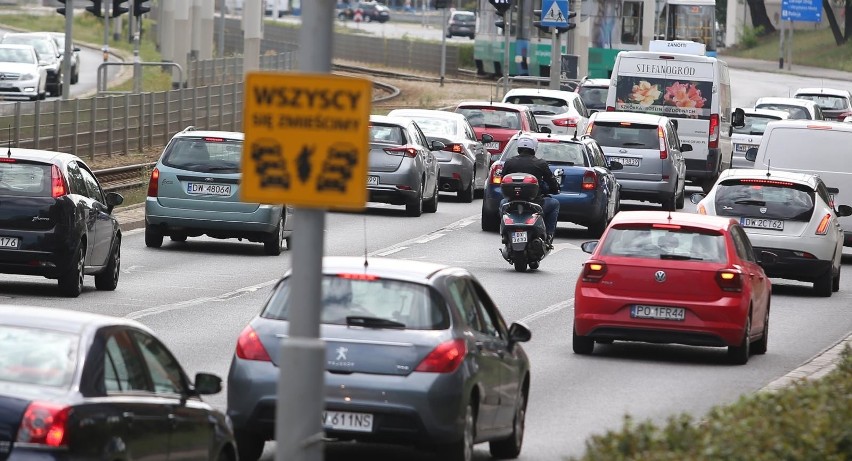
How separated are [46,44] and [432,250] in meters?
41.8

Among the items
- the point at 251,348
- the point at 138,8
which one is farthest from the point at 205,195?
the point at 138,8

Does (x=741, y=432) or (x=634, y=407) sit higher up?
(x=741, y=432)

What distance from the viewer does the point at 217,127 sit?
49906 mm

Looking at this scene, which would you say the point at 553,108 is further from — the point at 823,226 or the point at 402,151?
the point at 823,226

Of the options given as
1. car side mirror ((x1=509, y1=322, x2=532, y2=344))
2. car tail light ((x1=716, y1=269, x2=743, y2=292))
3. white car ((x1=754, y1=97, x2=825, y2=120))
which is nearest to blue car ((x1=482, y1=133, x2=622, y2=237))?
car tail light ((x1=716, y1=269, x2=743, y2=292))

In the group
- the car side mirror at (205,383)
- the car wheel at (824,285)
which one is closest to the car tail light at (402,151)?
the car wheel at (824,285)

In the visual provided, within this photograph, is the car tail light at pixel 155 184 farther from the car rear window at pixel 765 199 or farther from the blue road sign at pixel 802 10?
the blue road sign at pixel 802 10

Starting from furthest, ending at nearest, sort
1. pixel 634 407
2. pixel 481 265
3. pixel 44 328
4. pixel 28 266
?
pixel 481 265
pixel 28 266
pixel 634 407
pixel 44 328

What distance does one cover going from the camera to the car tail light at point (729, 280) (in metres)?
18.1

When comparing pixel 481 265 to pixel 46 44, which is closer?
pixel 481 265

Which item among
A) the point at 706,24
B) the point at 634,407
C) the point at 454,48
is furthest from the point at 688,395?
the point at 454,48

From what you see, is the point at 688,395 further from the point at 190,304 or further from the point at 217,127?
the point at 217,127

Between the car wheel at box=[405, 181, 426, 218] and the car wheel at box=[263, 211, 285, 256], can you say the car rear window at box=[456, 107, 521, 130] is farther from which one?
the car wheel at box=[263, 211, 285, 256]

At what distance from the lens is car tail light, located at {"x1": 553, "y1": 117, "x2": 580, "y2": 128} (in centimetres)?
4653
